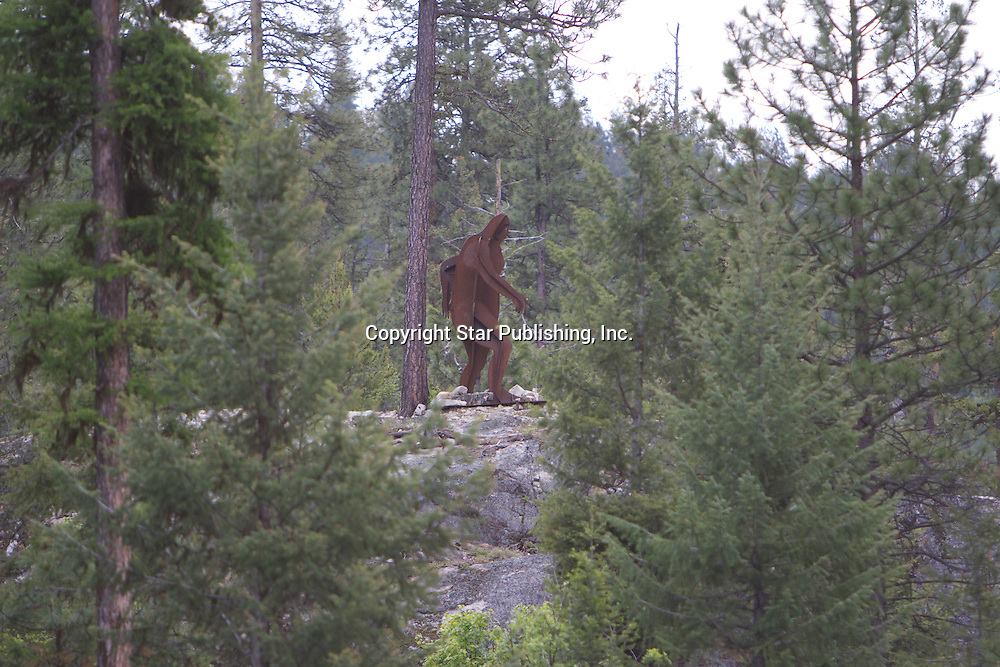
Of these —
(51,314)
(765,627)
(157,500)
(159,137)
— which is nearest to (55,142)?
(159,137)

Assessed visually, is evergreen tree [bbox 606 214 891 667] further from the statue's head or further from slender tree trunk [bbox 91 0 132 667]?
the statue's head

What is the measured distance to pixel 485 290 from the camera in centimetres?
1797

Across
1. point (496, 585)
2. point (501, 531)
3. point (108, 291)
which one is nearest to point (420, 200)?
point (501, 531)

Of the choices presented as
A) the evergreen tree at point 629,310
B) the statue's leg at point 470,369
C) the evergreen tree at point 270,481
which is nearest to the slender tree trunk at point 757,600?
the evergreen tree at point 270,481

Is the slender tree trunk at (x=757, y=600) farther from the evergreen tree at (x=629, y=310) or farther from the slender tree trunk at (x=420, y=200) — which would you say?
the slender tree trunk at (x=420, y=200)

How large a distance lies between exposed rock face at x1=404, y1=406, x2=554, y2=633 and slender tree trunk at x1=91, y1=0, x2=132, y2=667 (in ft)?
9.22

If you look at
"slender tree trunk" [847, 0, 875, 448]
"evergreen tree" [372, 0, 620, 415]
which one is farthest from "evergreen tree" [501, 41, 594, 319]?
"slender tree trunk" [847, 0, 875, 448]

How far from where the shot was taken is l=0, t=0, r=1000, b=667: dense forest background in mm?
5668

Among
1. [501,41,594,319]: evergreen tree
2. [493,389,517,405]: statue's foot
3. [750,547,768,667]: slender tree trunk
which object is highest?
[501,41,594,319]: evergreen tree

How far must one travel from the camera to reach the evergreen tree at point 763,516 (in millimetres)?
6863

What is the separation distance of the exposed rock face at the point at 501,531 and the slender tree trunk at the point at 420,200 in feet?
6.14

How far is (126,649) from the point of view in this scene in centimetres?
691

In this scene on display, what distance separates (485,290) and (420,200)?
2.19 meters

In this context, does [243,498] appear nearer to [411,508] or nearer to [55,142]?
[411,508]
